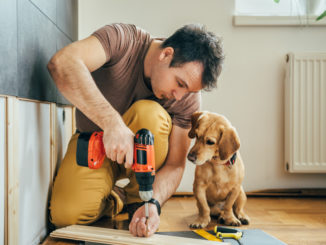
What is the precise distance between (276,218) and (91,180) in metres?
1.01

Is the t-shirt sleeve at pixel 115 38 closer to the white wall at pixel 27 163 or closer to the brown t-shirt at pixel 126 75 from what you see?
the brown t-shirt at pixel 126 75

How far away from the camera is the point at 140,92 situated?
1.53 meters

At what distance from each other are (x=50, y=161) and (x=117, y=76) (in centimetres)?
50

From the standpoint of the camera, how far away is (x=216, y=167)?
1551 millimetres

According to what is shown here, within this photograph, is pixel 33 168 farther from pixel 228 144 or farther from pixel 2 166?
pixel 228 144

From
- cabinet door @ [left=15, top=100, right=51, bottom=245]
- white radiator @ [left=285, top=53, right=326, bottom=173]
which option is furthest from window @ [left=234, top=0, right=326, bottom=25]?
cabinet door @ [left=15, top=100, right=51, bottom=245]

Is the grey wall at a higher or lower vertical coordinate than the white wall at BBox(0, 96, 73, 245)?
higher

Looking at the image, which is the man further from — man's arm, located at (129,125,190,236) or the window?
the window

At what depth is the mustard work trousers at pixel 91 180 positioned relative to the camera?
136 centimetres

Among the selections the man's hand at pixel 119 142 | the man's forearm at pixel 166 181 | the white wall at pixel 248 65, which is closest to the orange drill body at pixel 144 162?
the man's hand at pixel 119 142

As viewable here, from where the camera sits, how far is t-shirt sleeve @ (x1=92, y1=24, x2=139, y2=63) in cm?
127

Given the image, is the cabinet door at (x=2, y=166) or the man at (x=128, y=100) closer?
the cabinet door at (x=2, y=166)

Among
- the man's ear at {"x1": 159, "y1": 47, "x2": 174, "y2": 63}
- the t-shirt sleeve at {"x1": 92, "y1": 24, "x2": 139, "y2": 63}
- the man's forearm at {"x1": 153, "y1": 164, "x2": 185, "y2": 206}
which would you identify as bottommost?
the man's forearm at {"x1": 153, "y1": 164, "x2": 185, "y2": 206}

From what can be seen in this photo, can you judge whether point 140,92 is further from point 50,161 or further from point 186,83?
point 50,161
